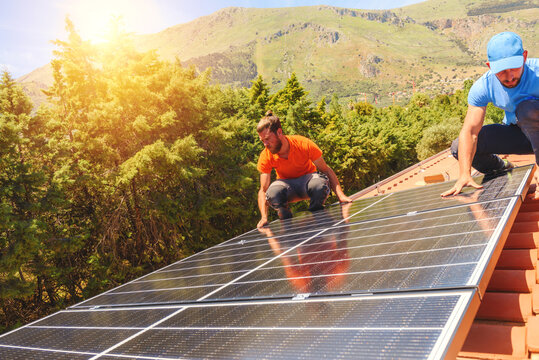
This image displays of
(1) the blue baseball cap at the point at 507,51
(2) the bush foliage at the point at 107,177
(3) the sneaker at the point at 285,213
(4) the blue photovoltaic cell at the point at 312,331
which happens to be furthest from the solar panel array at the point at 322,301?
(2) the bush foliage at the point at 107,177

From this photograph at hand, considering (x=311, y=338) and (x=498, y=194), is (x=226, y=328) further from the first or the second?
(x=498, y=194)

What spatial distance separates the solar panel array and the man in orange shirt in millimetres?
2572

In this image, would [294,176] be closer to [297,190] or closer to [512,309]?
[297,190]

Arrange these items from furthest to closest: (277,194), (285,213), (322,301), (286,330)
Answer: (285,213)
(277,194)
(322,301)
(286,330)

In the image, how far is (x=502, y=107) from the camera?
4.04m

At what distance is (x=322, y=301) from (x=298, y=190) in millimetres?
4958

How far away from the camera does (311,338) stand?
1584 millimetres

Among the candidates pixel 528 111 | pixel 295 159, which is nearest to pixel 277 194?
pixel 295 159

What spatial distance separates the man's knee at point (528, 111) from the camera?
3.46 metres

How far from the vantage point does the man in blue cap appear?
335 cm

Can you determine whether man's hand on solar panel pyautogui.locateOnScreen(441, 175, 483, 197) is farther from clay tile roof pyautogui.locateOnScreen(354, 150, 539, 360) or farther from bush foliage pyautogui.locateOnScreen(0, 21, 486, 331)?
bush foliage pyautogui.locateOnScreen(0, 21, 486, 331)

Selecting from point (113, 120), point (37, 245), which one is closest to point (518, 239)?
point (37, 245)

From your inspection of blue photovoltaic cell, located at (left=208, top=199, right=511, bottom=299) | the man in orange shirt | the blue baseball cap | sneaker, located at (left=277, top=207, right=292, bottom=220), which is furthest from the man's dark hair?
the blue baseball cap

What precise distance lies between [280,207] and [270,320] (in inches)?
204
